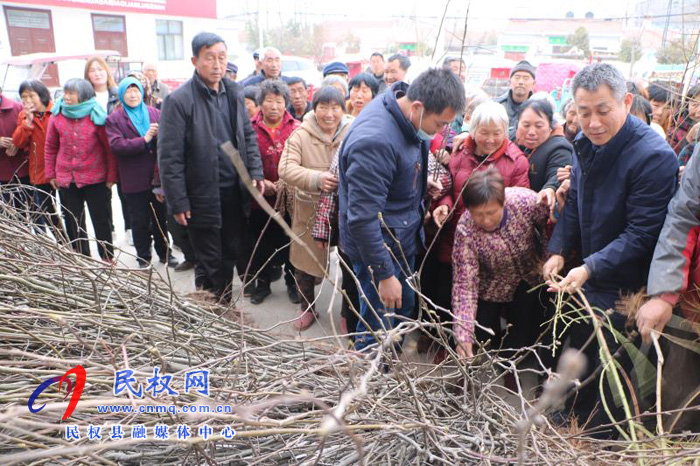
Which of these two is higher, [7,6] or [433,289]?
[7,6]

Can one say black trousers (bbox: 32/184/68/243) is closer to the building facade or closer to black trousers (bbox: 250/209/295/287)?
black trousers (bbox: 250/209/295/287)

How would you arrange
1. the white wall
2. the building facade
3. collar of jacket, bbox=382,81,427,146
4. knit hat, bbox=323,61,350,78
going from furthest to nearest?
1. the building facade
2. the white wall
3. knit hat, bbox=323,61,350,78
4. collar of jacket, bbox=382,81,427,146

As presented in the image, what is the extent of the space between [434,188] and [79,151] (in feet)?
10.1

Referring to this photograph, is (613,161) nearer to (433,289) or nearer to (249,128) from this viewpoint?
(433,289)

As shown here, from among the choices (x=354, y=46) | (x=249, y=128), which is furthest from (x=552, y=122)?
(x=354, y=46)

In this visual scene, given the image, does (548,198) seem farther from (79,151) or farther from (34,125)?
(34,125)

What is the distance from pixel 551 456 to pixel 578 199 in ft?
4.41

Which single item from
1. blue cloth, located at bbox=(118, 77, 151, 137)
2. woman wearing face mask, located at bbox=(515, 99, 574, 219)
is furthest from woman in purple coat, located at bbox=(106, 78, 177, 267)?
woman wearing face mask, located at bbox=(515, 99, 574, 219)

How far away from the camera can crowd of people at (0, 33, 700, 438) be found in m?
1.94

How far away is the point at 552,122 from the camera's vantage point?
2.99 metres

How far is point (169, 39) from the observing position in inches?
882

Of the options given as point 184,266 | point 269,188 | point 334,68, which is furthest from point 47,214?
point 334,68

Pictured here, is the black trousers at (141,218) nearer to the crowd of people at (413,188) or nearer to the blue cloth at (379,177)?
the crowd of people at (413,188)

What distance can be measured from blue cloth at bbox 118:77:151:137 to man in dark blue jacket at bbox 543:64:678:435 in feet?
11.4
